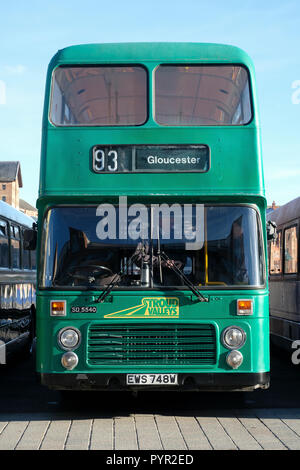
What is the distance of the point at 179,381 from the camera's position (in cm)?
815

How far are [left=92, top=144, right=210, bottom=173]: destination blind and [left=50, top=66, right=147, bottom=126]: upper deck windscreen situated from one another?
341 mm

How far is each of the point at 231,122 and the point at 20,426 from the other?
440cm

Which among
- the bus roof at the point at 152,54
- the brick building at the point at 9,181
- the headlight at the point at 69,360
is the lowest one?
the headlight at the point at 69,360

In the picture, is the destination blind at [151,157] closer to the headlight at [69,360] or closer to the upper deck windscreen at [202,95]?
the upper deck windscreen at [202,95]

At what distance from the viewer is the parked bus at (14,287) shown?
12.0 metres

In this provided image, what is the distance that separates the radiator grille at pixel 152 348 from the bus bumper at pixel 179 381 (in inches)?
6.4

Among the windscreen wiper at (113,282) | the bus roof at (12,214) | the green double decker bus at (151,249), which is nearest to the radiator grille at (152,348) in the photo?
the green double decker bus at (151,249)

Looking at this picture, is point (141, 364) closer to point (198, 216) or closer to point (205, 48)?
point (198, 216)

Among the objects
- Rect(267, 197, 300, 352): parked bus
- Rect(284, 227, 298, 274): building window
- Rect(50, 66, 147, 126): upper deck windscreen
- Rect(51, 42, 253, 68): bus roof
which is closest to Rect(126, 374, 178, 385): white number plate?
Rect(50, 66, 147, 126): upper deck windscreen

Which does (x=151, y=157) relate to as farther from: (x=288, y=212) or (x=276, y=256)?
(x=276, y=256)

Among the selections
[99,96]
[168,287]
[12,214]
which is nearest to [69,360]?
[168,287]

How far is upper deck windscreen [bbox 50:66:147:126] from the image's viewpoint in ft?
28.5

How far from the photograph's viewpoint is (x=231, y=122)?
344 inches
